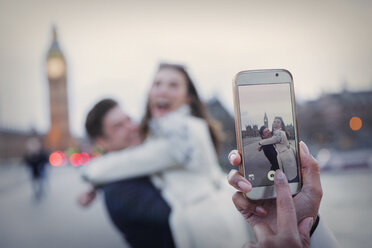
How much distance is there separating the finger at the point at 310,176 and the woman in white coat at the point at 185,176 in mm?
823

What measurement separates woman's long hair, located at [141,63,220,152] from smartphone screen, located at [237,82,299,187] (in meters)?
1.10

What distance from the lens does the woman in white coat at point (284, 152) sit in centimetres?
70

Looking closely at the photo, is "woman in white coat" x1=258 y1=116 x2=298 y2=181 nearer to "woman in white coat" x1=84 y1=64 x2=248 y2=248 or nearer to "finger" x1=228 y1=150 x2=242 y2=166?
"finger" x1=228 y1=150 x2=242 y2=166

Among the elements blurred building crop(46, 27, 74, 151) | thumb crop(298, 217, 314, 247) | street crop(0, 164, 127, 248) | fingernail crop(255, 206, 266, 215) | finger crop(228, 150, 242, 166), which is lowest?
street crop(0, 164, 127, 248)

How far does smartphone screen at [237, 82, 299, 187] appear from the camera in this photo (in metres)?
0.70

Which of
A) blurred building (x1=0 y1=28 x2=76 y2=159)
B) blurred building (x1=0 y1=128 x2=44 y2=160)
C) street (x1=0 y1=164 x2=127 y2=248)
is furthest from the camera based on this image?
blurred building (x1=0 y1=28 x2=76 y2=159)

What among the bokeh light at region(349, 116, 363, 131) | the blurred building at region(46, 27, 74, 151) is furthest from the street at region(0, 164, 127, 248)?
the blurred building at region(46, 27, 74, 151)

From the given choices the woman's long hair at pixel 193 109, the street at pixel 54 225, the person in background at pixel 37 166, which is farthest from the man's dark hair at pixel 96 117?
the person in background at pixel 37 166

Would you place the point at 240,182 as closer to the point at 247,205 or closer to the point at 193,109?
the point at 247,205

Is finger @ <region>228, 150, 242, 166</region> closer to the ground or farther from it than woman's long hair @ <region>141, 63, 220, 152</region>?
closer to the ground

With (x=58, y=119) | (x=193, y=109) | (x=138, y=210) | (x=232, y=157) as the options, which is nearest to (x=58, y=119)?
(x=58, y=119)

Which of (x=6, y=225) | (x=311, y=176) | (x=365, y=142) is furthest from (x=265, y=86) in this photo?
(x=365, y=142)

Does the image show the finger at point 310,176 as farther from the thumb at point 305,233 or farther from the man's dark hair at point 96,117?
the man's dark hair at point 96,117

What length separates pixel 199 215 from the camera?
149cm
